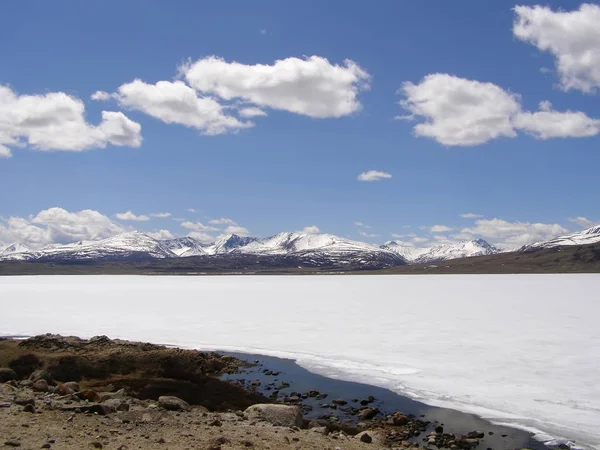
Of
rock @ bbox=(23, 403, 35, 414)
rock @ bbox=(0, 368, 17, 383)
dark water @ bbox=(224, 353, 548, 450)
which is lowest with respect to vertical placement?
dark water @ bbox=(224, 353, 548, 450)

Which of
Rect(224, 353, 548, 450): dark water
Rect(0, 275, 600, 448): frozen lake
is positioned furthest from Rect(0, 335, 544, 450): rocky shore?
Rect(0, 275, 600, 448): frozen lake

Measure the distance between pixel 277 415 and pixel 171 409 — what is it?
2703 millimetres

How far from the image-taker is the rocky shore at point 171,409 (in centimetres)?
964

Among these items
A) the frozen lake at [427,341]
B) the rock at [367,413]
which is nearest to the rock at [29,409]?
the rock at [367,413]

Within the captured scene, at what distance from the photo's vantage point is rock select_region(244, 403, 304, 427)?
12.4 m

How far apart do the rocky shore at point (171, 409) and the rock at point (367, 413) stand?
40mm

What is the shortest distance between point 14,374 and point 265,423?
9.35m

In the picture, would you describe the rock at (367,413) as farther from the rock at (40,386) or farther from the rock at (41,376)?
the rock at (41,376)

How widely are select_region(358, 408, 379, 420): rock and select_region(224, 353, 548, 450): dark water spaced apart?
0.45 m

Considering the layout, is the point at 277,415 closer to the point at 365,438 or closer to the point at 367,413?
the point at 365,438

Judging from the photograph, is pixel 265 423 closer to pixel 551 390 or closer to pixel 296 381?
pixel 296 381

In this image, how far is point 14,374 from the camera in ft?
53.8

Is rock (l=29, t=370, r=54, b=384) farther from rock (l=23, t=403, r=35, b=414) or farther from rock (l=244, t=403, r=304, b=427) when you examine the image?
rock (l=244, t=403, r=304, b=427)

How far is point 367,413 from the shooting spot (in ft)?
47.9
